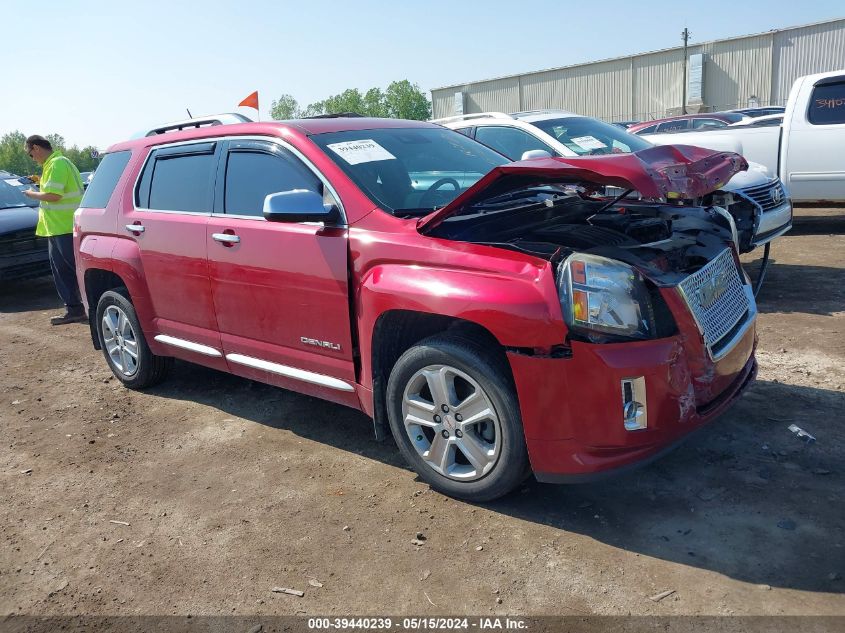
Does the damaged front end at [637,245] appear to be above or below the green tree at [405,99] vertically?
below

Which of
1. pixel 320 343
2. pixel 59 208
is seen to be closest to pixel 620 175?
pixel 320 343

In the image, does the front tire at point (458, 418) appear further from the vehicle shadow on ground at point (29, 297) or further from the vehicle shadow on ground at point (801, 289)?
the vehicle shadow on ground at point (29, 297)

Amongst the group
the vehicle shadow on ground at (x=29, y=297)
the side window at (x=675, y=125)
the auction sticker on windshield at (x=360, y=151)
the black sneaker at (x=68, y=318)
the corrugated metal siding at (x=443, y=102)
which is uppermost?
the corrugated metal siding at (x=443, y=102)

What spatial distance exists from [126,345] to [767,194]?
5923mm

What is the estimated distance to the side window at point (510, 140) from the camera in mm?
7684

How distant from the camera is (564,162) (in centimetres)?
311

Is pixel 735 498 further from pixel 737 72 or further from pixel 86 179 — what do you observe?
pixel 737 72

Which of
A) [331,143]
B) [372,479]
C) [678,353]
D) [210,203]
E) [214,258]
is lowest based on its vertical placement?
[372,479]

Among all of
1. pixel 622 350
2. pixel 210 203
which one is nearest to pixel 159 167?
pixel 210 203

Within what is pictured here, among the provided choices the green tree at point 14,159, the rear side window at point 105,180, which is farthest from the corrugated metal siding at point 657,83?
the green tree at point 14,159

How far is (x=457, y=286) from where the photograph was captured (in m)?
3.22

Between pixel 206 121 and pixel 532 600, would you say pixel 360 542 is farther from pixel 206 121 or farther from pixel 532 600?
pixel 206 121

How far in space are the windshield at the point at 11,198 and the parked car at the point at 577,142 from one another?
6394mm

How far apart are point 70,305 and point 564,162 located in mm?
7040
